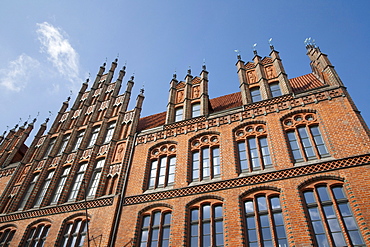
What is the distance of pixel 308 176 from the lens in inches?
409

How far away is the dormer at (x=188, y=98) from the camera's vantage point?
15.9 m

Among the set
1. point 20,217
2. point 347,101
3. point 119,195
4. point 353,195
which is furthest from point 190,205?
point 20,217

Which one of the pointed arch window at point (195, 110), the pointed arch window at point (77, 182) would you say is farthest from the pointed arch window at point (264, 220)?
the pointed arch window at point (77, 182)

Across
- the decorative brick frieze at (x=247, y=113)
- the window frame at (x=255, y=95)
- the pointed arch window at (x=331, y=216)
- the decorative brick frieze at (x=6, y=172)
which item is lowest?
the pointed arch window at (x=331, y=216)

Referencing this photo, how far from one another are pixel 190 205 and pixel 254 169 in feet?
9.93

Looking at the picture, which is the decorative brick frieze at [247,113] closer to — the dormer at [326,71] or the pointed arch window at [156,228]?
the dormer at [326,71]

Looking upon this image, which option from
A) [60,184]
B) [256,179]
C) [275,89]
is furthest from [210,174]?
[60,184]

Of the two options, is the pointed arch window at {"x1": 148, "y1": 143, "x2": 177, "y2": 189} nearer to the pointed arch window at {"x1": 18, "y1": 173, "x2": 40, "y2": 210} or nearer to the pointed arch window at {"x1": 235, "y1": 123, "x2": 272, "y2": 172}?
the pointed arch window at {"x1": 235, "y1": 123, "x2": 272, "y2": 172}

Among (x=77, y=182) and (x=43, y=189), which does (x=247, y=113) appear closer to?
(x=77, y=182)

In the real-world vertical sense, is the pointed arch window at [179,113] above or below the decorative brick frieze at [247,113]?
above

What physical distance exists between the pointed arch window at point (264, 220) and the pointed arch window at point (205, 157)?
2153 millimetres

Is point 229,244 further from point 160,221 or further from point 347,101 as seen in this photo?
point 347,101

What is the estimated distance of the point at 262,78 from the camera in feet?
50.1

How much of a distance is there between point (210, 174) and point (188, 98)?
5851 mm
